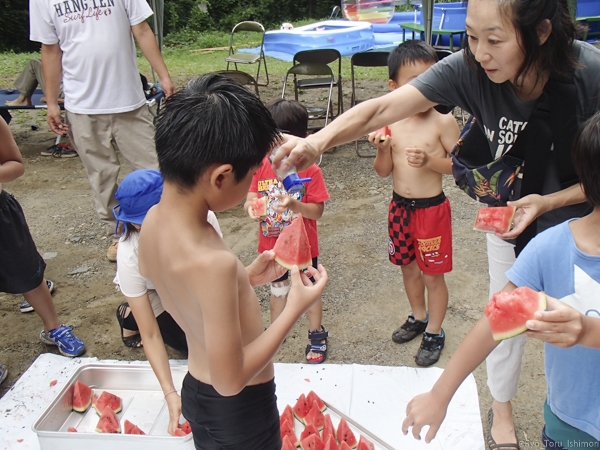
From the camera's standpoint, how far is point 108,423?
9.56 feet

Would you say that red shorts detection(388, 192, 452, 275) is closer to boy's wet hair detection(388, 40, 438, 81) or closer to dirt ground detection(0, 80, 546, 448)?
dirt ground detection(0, 80, 546, 448)

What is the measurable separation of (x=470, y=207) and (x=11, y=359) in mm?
4332

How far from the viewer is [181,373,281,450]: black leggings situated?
184 cm

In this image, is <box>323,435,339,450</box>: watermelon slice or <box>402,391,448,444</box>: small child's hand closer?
<box>402,391,448,444</box>: small child's hand

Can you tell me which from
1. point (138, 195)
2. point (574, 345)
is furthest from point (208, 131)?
point (138, 195)

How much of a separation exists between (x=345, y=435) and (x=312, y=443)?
0.17 meters

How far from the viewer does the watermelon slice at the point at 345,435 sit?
2736 millimetres

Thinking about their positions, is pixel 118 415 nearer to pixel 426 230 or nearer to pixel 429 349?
pixel 429 349

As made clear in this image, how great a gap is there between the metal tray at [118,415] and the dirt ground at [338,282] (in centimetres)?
38

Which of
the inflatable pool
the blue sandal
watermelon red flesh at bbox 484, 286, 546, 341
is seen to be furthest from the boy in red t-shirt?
the inflatable pool

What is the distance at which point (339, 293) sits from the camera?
13.9 ft

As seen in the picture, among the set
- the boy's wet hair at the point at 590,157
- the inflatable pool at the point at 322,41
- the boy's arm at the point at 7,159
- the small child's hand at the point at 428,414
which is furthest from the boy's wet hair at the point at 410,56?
the inflatable pool at the point at 322,41

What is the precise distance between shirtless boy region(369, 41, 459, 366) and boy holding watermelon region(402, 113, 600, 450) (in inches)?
54.8

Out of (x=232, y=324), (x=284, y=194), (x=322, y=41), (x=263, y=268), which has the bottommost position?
(x=322, y=41)
